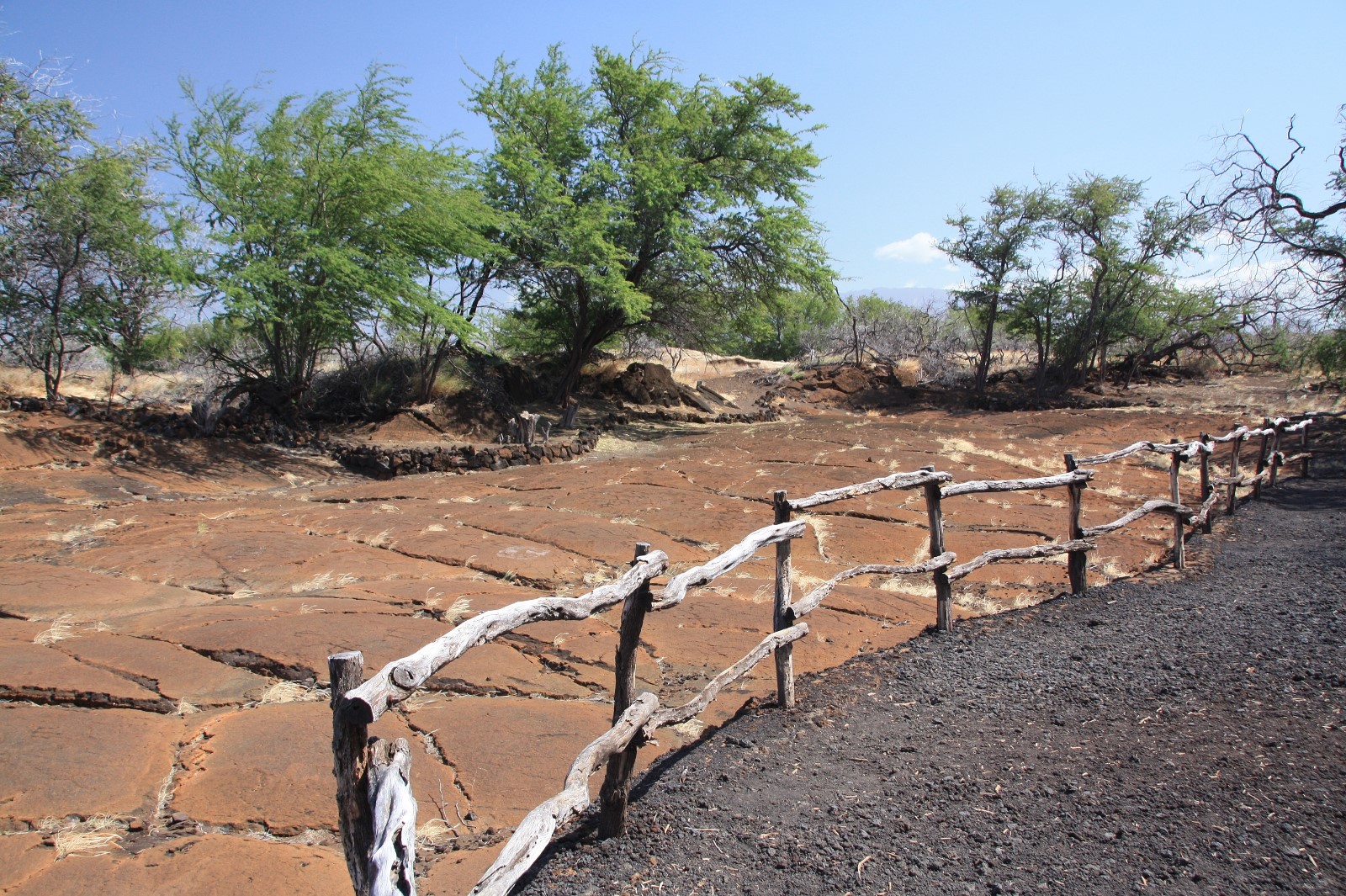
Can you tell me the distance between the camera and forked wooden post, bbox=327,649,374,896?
2100 mm

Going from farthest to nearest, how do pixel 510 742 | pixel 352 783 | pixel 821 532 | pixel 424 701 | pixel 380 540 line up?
pixel 821 532
pixel 380 540
pixel 424 701
pixel 510 742
pixel 352 783

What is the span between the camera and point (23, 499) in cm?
1055

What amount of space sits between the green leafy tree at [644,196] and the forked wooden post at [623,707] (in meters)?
15.7

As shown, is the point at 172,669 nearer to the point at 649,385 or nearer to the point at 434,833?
the point at 434,833

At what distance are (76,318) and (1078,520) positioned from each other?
1712cm

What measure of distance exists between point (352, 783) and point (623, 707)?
1401mm

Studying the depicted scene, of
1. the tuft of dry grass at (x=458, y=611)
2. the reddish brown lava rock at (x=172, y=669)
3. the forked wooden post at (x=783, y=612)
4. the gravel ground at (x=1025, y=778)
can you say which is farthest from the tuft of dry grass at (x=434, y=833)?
the tuft of dry grass at (x=458, y=611)

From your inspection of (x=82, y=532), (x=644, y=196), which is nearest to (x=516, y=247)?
(x=644, y=196)

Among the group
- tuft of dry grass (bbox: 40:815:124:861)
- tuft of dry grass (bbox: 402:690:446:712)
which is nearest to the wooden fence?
tuft of dry grass (bbox: 402:690:446:712)

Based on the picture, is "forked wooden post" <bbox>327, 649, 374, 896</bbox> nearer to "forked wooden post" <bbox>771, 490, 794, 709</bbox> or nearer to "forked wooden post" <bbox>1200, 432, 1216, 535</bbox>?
"forked wooden post" <bbox>771, 490, 794, 709</bbox>

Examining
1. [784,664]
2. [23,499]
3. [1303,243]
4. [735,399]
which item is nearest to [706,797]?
[784,664]

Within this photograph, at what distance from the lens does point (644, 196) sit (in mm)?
19312

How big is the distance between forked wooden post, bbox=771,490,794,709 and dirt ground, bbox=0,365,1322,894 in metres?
0.30

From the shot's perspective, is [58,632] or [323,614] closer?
[58,632]
